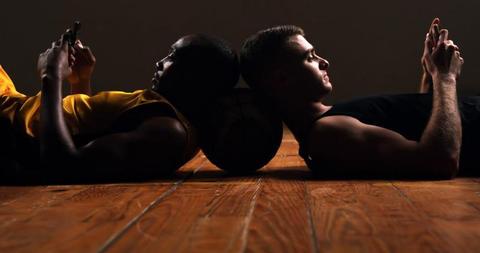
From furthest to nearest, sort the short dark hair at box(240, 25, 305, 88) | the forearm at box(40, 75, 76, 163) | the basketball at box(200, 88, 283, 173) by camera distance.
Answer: the short dark hair at box(240, 25, 305, 88), the basketball at box(200, 88, 283, 173), the forearm at box(40, 75, 76, 163)

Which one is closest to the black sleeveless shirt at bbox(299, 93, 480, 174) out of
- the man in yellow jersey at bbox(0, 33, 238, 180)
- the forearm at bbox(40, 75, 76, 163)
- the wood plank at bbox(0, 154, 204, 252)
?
the man in yellow jersey at bbox(0, 33, 238, 180)

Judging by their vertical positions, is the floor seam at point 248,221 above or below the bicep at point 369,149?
above

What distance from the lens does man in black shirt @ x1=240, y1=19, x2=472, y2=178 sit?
183cm

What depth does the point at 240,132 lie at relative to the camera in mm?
1922

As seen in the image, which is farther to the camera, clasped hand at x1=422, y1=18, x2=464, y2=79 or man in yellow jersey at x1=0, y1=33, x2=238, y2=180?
clasped hand at x1=422, y1=18, x2=464, y2=79

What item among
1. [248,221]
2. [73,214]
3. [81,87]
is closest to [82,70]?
[81,87]

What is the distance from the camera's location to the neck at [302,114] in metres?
2.00

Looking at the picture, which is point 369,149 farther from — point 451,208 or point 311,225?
point 311,225

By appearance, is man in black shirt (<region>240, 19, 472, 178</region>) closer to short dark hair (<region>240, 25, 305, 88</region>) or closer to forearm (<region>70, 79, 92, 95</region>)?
short dark hair (<region>240, 25, 305, 88</region>)

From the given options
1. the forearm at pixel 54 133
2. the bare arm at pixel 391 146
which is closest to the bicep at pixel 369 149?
the bare arm at pixel 391 146

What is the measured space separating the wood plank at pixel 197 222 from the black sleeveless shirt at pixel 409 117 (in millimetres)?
416

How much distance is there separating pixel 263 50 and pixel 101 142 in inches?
23.1

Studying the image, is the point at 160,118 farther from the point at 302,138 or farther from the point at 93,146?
the point at 302,138

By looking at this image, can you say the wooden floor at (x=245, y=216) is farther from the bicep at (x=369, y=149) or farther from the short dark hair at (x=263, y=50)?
the short dark hair at (x=263, y=50)
